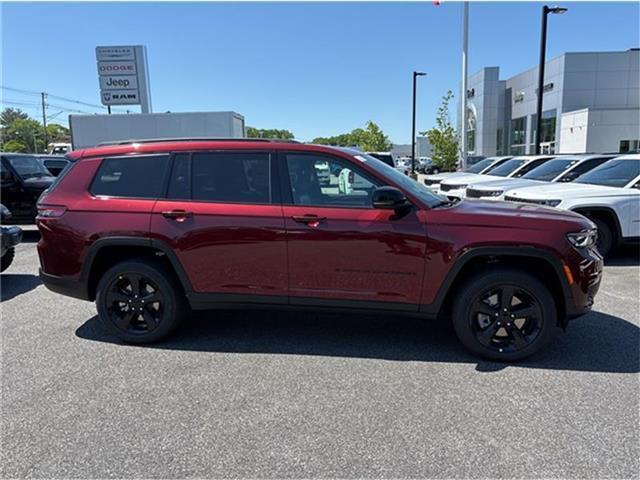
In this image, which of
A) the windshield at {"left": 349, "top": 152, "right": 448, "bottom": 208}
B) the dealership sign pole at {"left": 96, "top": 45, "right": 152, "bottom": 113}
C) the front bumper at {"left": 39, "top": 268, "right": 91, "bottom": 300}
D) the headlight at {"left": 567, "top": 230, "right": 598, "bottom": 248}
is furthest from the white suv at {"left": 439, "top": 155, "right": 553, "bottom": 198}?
the dealership sign pole at {"left": 96, "top": 45, "right": 152, "bottom": 113}

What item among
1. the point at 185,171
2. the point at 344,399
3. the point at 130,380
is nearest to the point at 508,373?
the point at 344,399

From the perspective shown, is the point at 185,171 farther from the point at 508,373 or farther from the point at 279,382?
the point at 508,373

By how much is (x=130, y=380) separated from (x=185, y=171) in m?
1.83

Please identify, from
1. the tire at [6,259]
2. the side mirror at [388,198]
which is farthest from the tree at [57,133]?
the side mirror at [388,198]

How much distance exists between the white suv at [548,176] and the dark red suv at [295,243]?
16.2 feet

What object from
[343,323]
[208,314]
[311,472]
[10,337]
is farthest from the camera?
[208,314]

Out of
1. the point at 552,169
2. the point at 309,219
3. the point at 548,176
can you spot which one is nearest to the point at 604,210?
the point at 548,176

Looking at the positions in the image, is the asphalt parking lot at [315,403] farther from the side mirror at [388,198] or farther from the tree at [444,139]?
the tree at [444,139]

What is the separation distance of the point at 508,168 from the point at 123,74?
22.8m

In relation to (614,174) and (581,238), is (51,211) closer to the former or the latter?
(581,238)

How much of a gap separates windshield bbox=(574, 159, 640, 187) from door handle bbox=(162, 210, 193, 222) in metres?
7.33

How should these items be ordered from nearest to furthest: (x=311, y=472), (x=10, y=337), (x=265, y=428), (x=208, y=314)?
(x=311, y=472), (x=265, y=428), (x=10, y=337), (x=208, y=314)

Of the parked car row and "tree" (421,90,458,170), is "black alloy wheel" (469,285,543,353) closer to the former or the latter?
the parked car row

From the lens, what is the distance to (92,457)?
2652mm
